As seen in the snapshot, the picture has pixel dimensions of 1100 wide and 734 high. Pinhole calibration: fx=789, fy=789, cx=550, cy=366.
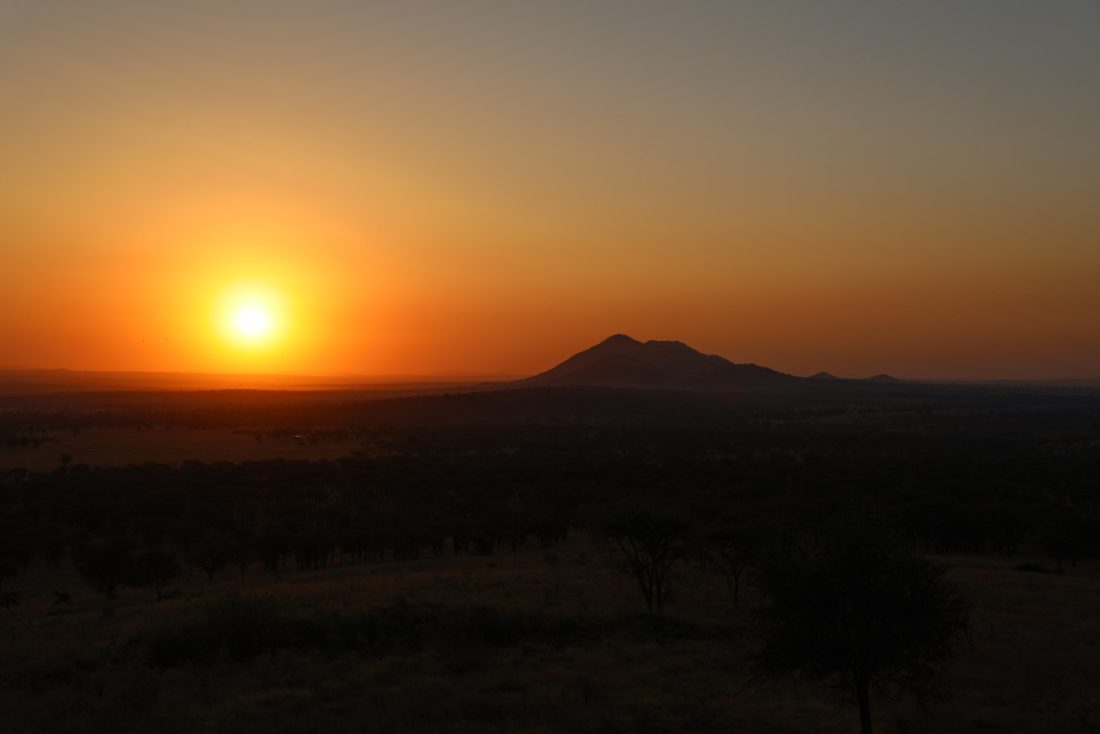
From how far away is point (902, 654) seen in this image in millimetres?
16344

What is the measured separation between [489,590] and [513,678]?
1027 centimetres

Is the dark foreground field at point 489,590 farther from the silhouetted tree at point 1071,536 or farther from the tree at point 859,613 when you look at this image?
the tree at point 859,613

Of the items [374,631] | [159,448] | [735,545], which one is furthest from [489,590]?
[159,448]

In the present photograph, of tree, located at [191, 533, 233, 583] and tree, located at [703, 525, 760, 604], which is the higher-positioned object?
tree, located at [703, 525, 760, 604]

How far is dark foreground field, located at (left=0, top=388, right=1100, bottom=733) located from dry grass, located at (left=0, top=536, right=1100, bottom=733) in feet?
0.31

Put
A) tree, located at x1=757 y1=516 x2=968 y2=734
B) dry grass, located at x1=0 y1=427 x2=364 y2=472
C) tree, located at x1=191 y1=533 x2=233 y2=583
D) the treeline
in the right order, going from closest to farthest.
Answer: tree, located at x1=757 y1=516 x2=968 y2=734
tree, located at x1=191 y1=533 x2=233 y2=583
the treeline
dry grass, located at x1=0 y1=427 x2=364 y2=472

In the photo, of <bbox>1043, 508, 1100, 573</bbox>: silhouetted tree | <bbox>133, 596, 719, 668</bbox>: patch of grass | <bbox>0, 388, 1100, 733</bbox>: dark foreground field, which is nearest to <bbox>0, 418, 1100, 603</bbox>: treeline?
<bbox>1043, 508, 1100, 573</bbox>: silhouetted tree

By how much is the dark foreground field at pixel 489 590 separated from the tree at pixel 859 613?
40.2 inches

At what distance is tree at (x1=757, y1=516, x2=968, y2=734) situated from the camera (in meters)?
16.3

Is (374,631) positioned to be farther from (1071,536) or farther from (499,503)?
(1071,536)

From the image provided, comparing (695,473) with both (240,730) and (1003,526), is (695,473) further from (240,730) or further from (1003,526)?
(240,730)

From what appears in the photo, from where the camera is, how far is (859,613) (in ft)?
53.8

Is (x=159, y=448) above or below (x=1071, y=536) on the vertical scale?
below

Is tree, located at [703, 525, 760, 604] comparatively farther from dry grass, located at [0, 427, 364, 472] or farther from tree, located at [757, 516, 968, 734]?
dry grass, located at [0, 427, 364, 472]
